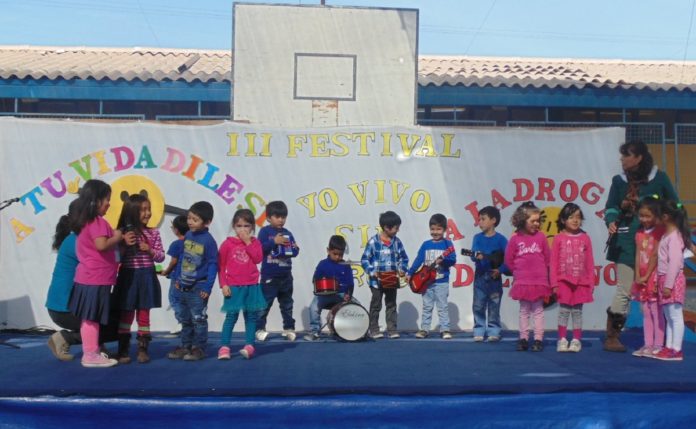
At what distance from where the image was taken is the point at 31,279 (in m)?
9.84

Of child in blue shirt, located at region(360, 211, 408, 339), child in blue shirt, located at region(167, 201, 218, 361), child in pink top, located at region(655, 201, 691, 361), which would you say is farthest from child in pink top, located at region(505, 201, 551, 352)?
child in blue shirt, located at region(167, 201, 218, 361)

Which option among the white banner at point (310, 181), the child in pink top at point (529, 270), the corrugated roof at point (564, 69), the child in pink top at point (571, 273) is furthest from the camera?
the corrugated roof at point (564, 69)

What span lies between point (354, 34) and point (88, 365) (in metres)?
5.46

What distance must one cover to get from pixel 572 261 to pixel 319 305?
2643 mm

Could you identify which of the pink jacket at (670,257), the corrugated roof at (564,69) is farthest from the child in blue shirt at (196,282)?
the corrugated roof at (564,69)

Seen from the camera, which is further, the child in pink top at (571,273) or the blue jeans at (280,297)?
the blue jeans at (280,297)

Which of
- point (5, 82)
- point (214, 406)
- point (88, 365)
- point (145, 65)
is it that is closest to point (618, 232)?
point (214, 406)

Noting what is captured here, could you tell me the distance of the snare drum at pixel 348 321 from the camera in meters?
8.72

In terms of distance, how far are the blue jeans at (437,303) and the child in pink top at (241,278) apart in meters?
2.46

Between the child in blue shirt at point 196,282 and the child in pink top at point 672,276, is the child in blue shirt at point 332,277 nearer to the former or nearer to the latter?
the child in blue shirt at point 196,282

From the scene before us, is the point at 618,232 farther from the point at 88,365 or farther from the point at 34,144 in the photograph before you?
the point at 34,144

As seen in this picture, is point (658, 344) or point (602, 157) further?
point (602, 157)

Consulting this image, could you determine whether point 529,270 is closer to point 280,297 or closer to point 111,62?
point 280,297

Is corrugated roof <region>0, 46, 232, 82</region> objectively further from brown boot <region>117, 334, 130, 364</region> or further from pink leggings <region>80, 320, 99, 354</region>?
pink leggings <region>80, 320, 99, 354</region>
